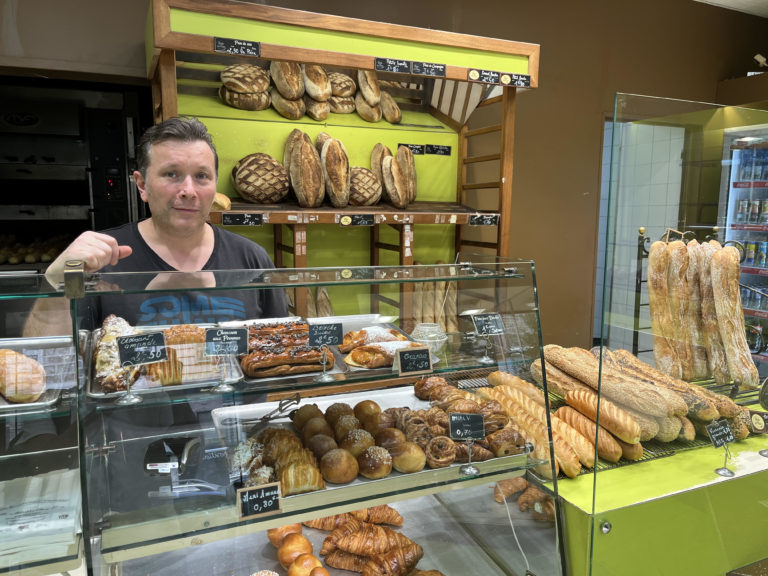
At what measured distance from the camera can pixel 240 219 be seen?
2367 mm

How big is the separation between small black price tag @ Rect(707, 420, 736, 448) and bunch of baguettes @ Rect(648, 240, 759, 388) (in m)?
0.15

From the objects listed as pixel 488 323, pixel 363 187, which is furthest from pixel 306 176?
pixel 488 323

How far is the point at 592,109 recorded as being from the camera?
411 centimetres

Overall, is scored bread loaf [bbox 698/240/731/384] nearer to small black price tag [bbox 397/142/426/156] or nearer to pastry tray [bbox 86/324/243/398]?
pastry tray [bbox 86/324/243/398]

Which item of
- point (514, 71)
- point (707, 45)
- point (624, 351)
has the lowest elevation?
point (624, 351)

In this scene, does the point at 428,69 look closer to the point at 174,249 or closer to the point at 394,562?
the point at 174,249

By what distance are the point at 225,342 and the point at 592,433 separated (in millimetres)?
962

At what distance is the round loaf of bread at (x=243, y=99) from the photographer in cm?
265

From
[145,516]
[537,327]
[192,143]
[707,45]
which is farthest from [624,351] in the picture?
[707,45]

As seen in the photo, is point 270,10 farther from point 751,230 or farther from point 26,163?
point 751,230

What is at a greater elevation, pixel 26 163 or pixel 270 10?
pixel 270 10

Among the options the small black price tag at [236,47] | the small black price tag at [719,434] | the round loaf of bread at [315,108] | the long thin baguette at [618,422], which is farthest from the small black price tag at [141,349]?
the round loaf of bread at [315,108]

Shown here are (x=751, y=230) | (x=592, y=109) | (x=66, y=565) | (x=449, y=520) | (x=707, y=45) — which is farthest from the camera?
(x=707, y=45)

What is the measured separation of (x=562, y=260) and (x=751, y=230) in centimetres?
263
